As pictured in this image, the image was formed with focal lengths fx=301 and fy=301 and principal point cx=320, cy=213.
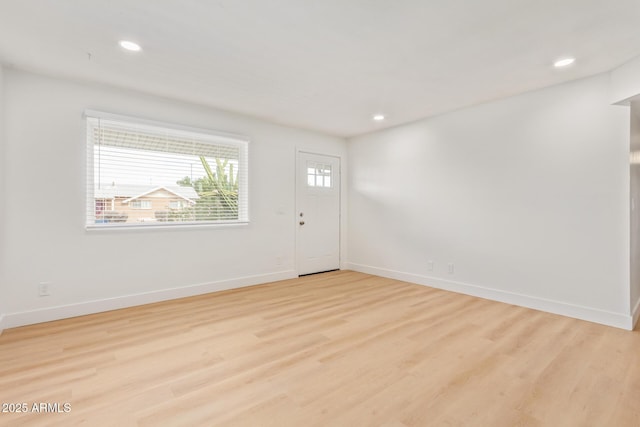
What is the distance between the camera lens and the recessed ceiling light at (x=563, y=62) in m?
2.71

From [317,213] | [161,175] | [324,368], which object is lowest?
[324,368]

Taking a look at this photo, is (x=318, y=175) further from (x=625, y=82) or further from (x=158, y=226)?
(x=625, y=82)

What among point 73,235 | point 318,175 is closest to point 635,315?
point 318,175

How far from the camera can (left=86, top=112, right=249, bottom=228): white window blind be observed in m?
3.33

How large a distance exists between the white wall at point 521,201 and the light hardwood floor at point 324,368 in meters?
0.44

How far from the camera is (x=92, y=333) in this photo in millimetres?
2748

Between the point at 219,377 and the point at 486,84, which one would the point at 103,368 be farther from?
the point at 486,84

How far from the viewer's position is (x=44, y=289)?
302 cm

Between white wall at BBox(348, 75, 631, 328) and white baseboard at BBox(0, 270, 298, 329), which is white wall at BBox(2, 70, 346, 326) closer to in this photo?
white baseboard at BBox(0, 270, 298, 329)

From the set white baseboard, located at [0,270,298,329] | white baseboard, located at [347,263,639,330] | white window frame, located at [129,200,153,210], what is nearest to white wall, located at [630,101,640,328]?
white baseboard, located at [347,263,639,330]

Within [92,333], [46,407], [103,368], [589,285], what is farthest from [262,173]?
[589,285]

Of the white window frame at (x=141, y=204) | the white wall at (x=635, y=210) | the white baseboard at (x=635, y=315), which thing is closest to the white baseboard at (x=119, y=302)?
the white window frame at (x=141, y=204)

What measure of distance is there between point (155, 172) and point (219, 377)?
8.75 ft

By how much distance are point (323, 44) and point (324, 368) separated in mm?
2512
